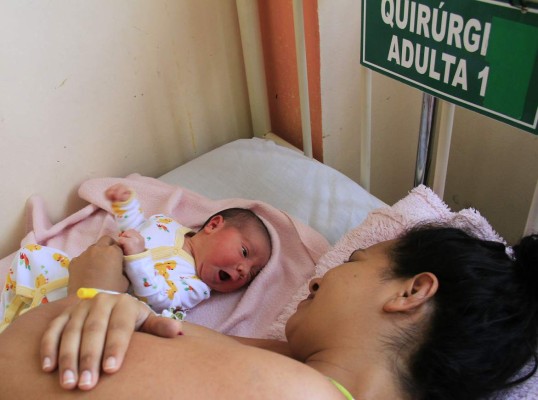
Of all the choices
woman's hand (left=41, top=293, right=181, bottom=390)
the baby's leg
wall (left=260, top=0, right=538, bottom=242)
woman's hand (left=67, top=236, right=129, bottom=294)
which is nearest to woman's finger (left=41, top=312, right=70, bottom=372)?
woman's hand (left=41, top=293, right=181, bottom=390)

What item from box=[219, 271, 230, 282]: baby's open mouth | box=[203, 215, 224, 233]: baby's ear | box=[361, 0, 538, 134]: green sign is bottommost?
box=[219, 271, 230, 282]: baby's open mouth

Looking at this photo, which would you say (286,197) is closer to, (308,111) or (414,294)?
(308,111)

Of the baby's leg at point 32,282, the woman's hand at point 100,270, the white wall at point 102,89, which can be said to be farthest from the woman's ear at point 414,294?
the white wall at point 102,89

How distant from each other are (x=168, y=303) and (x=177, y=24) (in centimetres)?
70

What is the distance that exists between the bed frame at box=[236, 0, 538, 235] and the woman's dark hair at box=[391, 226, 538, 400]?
20cm

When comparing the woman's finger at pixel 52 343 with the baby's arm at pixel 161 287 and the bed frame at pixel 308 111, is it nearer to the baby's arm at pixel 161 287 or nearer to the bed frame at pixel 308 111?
the baby's arm at pixel 161 287

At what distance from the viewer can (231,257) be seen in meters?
1.13

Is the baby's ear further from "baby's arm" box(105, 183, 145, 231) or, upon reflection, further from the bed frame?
the bed frame

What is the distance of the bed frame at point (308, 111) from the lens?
3.23 ft

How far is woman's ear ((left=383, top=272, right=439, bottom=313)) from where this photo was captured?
2.42 ft

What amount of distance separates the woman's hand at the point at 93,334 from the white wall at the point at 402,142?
2.65 feet

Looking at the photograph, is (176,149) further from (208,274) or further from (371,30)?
(371,30)

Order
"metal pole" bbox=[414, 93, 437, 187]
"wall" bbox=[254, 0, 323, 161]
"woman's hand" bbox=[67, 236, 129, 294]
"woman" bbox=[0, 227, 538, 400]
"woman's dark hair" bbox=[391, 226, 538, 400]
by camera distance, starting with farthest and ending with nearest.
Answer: "wall" bbox=[254, 0, 323, 161], "metal pole" bbox=[414, 93, 437, 187], "woman's hand" bbox=[67, 236, 129, 294], "woman's dark hair" bbox=[391, 226, 538, 400], "woman" bbox=[0, 227, 538, 400]

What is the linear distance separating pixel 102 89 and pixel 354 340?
0.88m
